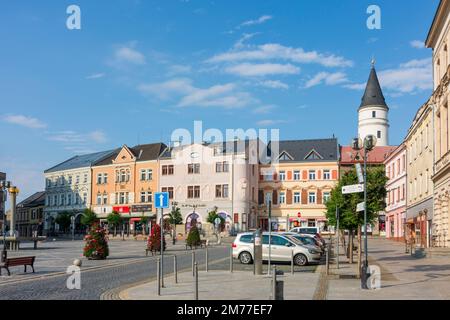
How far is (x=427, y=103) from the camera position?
39562 millimetres

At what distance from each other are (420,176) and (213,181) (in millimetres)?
34077

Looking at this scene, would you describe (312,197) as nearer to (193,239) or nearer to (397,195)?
(397,195)

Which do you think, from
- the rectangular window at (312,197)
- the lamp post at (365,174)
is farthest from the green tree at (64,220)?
the lamp post at (365,174)

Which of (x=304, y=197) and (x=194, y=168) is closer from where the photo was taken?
(x=194, y=168)

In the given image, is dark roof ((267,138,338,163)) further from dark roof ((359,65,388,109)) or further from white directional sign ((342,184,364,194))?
white directional sign ((342,184,364,194))

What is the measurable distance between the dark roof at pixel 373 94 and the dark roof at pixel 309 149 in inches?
758

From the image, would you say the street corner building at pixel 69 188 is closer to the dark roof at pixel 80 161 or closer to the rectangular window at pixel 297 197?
the dark roof at pixel 80 161

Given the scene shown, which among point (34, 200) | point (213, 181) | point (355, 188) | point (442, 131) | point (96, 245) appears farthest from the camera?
point (34, 200)

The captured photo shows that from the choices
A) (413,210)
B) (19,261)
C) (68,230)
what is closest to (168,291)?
(19,261)

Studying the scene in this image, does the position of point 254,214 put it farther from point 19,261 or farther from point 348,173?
point 19,261

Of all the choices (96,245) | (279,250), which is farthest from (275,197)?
(279,250)

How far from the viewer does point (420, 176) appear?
45.6 metres

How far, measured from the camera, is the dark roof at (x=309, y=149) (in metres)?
80.4
